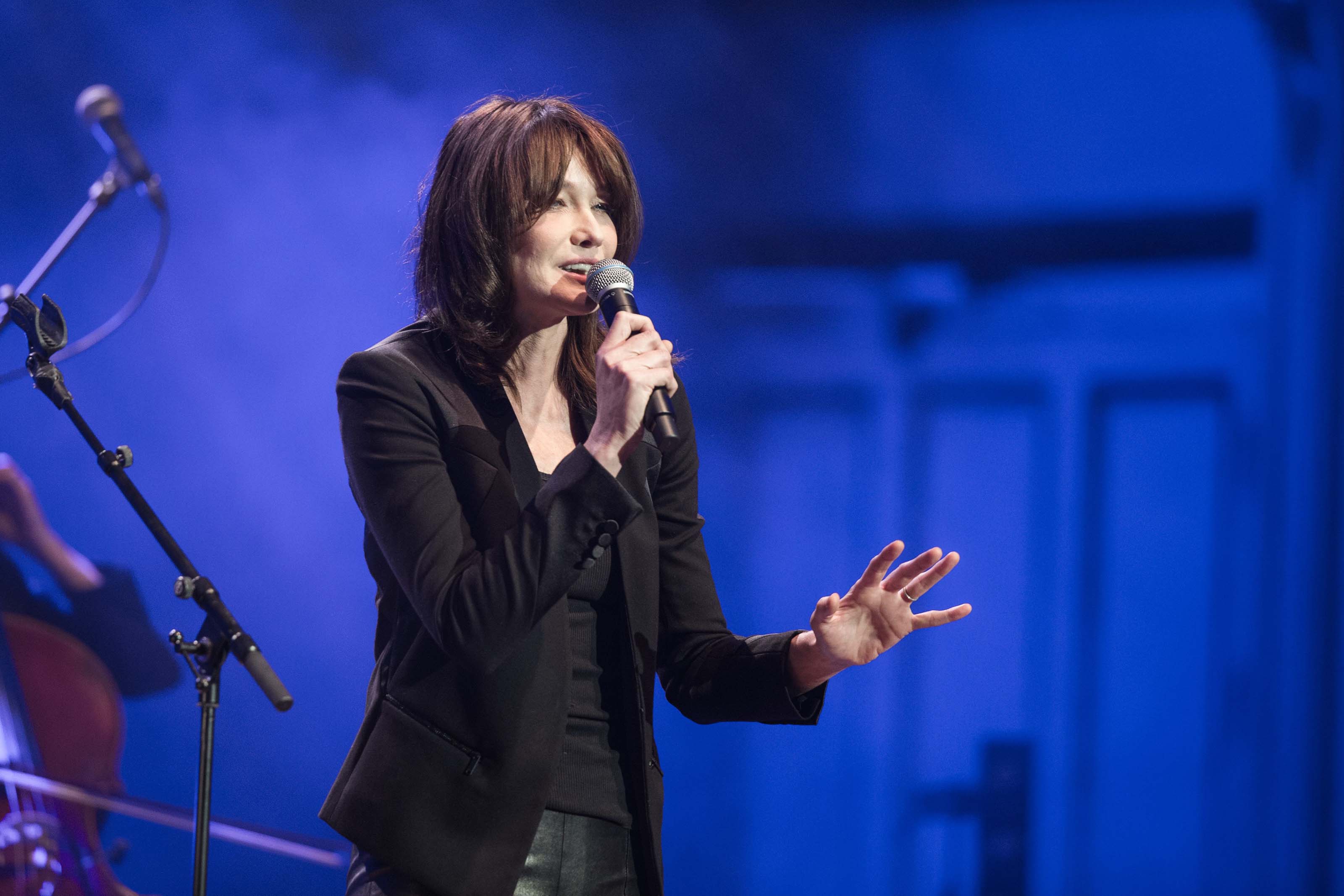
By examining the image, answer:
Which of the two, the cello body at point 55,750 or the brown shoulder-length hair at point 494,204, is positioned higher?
the brown shoulder-length hair at point 494,204

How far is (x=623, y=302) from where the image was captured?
120cm

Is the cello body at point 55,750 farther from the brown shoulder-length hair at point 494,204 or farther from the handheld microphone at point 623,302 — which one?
the handheld microphone at point 623,302

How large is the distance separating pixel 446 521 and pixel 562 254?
0.37m

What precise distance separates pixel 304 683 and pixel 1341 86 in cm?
273

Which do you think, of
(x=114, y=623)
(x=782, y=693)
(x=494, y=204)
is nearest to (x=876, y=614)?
(x=782, y=693)

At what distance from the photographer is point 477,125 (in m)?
1.36

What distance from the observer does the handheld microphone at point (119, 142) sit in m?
2.47

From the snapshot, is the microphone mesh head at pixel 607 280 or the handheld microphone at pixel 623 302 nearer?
the handheld microphone at pixel 623 302

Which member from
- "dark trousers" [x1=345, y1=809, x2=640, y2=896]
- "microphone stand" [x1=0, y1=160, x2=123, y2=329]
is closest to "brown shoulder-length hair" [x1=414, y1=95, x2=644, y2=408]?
"dark trousers" [x1=345, y1=809, x2=640, y2=896]

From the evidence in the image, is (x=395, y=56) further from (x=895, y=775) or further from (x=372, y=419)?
(x=895, y=775)

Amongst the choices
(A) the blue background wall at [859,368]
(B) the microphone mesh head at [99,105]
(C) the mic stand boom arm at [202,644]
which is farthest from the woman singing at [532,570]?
(B) the microphone mesh head at [99,105]

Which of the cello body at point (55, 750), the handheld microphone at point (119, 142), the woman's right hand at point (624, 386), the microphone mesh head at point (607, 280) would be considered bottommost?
the cello body at point (55, 750)

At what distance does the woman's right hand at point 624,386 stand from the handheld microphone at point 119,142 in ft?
6.10

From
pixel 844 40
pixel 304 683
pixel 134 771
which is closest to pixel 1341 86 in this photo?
pixel 844 40
